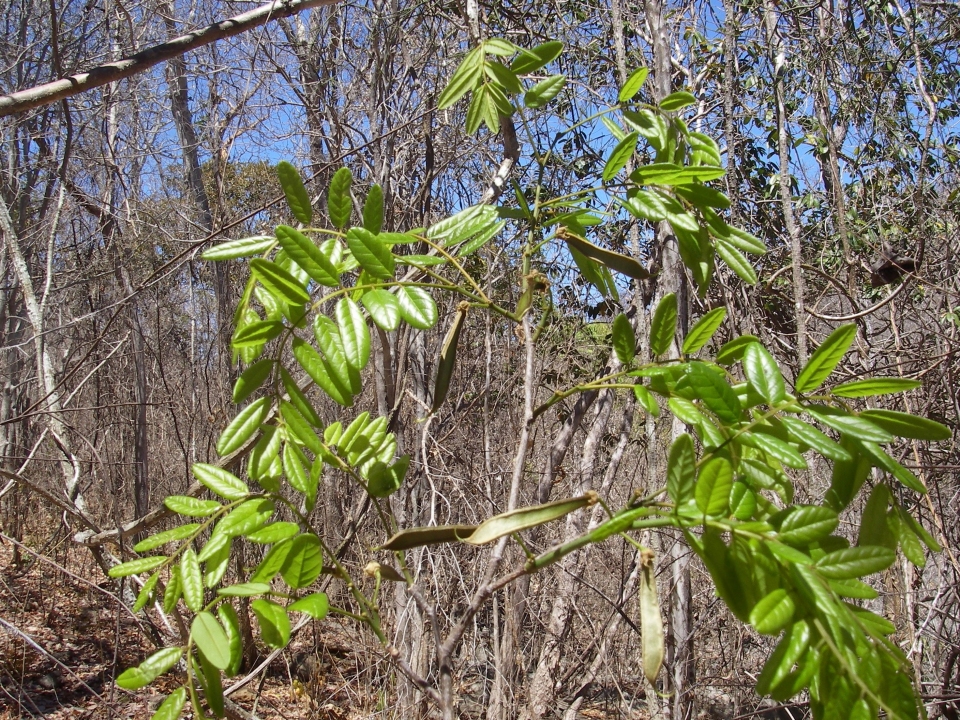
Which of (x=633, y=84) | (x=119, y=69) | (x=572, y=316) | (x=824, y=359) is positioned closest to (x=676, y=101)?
(x=633, y=84)

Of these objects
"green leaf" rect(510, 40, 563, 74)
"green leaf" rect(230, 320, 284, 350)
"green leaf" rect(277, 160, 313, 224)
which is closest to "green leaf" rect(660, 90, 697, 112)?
"green leaf" rect(510, 40, 563, 74)

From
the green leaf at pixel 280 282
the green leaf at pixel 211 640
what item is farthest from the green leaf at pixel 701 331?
the green leaf at pixel 211 640

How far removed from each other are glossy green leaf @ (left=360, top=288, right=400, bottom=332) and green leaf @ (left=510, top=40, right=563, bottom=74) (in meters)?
0.35

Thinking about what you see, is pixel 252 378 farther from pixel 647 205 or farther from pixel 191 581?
pixel 647 205

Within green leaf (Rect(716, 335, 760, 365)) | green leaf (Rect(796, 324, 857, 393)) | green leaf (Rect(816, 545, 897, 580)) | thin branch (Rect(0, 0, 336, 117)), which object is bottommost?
green leaf (Rect(816, 545, 897, 580))

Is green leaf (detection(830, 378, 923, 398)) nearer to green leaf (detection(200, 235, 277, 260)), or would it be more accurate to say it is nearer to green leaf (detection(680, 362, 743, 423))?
green leaf (detection(680, 362, 743, 423))

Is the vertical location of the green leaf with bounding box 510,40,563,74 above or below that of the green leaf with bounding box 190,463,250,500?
above

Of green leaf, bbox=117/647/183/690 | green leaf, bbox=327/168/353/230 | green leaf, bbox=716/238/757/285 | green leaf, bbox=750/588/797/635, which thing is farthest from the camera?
green leaf, bbox=716/238/757/285

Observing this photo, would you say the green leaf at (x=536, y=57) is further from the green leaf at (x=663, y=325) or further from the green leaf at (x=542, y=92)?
the green leaf at (x=663, y=325)

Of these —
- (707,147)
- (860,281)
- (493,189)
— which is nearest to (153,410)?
(493,189)

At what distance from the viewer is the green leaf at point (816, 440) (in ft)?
2.02

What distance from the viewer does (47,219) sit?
594 cm

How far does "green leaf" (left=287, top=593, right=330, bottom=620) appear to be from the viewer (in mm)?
691

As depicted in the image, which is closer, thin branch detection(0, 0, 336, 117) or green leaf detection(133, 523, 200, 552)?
green leaf detection(133, 523, 200, 552)
